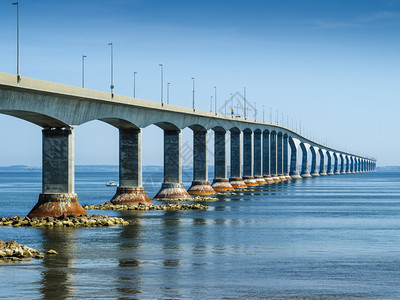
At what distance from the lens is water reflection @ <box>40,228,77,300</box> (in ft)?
78.4

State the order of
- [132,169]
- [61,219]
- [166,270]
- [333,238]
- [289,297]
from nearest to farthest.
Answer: [289,297], [166,270], [333,238], [61,219], [132,169]

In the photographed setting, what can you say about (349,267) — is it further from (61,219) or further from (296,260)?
(61,219)

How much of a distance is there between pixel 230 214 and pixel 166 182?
22.1m

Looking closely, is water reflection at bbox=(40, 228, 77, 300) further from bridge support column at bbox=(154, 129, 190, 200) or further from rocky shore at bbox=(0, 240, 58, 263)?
bridge support column at bbox=(154, 129, 190, 200)

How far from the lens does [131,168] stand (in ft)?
233

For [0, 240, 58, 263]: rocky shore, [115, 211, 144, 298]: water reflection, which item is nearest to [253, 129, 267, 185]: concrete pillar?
[115, 211, 144, 298]: water reflection

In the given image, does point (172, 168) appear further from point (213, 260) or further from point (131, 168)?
point (213, 260)

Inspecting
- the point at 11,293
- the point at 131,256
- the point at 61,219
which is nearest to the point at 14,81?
the point at 61,219

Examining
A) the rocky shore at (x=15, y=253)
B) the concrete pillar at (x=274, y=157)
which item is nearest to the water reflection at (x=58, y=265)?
the rocky shore at (x=15, y=253)

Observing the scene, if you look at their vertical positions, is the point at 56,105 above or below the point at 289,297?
above

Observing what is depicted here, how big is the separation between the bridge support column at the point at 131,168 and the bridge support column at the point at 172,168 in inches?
495

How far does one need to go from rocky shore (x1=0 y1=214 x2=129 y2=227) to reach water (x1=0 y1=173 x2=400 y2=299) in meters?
1.73

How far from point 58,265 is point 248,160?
10471 cm

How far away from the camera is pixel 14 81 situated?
47469 mm
